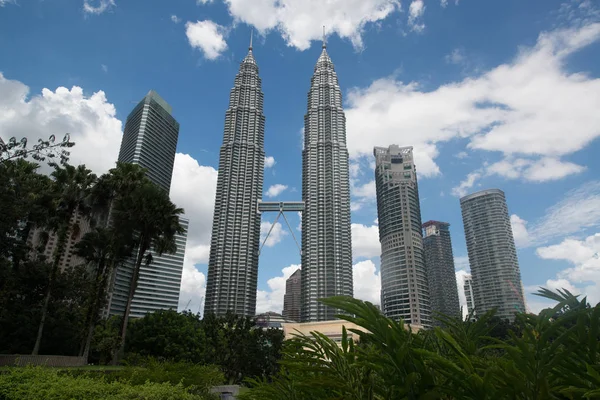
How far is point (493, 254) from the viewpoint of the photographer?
7259 inches

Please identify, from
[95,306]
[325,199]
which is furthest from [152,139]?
[95,306]

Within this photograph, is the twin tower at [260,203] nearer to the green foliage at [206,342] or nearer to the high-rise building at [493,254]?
the high-rise building at [493,254]

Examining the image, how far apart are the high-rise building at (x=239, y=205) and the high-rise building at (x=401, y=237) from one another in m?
57.7

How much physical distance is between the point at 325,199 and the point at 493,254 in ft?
319

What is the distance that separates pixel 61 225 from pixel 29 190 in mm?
3457

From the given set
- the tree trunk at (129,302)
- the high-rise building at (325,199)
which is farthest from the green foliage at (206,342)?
the high-rise building at (325,199)

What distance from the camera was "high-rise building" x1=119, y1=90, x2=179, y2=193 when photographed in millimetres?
155250

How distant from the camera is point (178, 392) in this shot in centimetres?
1166

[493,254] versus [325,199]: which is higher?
[325,199]

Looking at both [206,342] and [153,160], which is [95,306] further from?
[153,160]

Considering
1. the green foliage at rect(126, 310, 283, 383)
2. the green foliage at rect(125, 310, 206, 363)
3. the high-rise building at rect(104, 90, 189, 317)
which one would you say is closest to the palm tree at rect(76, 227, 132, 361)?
the green foliage at rect(126, 310, 283, 383)

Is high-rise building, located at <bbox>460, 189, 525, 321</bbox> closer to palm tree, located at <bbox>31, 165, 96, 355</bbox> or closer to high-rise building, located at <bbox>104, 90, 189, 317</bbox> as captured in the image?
high-rise building, located at <bbox>104, 90, 189, 317</bbox>

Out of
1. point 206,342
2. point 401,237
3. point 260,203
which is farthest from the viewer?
point 401,237

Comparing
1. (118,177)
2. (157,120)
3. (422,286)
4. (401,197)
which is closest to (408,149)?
(401,197)
